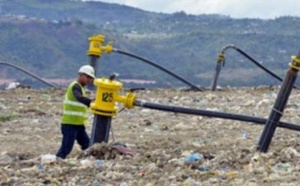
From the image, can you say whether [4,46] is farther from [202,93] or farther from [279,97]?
[279,97]

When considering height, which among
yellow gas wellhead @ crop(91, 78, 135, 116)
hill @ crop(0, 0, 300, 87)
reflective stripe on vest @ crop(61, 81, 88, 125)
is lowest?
hill @ crop(0, 0, 300, 87)

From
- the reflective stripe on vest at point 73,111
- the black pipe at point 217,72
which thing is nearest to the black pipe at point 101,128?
the reflective stripe on vest at point 73,111

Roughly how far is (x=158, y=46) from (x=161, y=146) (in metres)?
56.5

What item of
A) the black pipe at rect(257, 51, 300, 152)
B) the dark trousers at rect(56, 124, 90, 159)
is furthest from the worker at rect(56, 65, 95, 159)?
the black pipe at rect(257, 51, 300, 152)

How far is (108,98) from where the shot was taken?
8.86 meters

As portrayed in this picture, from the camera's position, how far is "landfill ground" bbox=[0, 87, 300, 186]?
7742 mm

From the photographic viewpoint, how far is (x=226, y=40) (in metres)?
62.9

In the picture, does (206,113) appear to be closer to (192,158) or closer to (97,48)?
(192,158)

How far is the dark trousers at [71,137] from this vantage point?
10.8 metres

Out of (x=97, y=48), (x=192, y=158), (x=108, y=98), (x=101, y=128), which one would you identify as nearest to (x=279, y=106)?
(x=192, y=158)

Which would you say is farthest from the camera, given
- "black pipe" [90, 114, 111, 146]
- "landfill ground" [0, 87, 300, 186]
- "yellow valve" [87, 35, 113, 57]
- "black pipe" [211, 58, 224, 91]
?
"black pipe" [211, 58, 224, 91]

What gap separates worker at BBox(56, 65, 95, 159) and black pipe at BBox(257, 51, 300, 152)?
9.57ft

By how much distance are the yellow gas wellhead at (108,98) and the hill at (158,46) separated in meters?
29.5

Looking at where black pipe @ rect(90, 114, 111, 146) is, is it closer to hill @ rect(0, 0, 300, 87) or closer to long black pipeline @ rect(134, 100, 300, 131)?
long black pipeline @ rect(134, 100, 300, 131)
